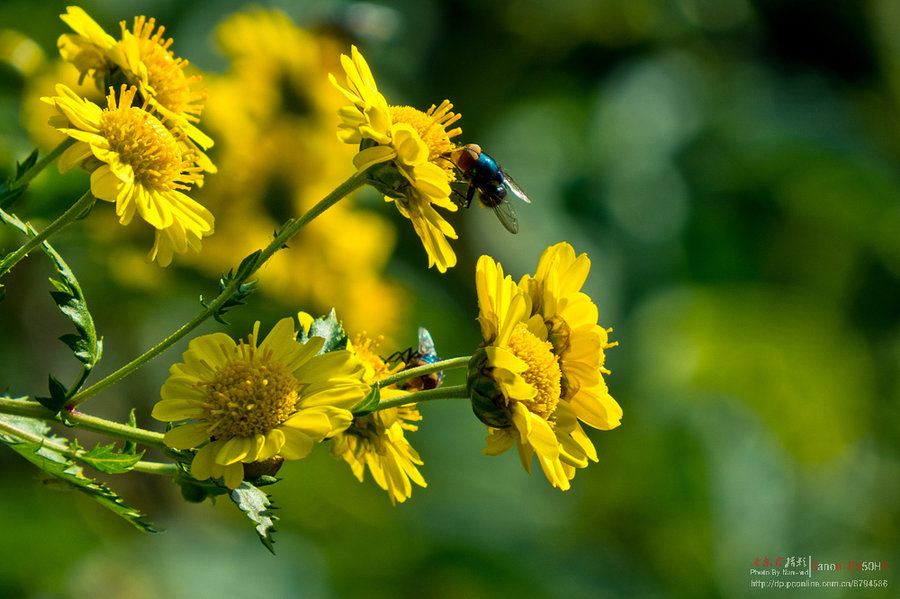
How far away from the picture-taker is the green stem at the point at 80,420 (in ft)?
4.38

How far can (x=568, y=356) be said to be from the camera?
5.16 feet

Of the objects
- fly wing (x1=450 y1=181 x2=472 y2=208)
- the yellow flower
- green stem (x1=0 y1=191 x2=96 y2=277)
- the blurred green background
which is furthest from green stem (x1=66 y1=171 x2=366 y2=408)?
the yellow flower

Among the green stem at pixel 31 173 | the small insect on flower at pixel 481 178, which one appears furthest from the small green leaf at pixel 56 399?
the small insect on flower at pixel 481 178

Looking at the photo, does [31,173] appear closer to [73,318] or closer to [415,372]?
[73,318]

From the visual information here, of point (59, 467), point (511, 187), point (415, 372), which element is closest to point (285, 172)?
point (511, 187)

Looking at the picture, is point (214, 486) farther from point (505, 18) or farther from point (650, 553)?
point (505, 18)

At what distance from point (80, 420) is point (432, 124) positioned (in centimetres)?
81

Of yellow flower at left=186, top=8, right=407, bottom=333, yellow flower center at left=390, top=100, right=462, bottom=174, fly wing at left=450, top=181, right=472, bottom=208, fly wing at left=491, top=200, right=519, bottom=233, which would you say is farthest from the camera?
yellow flower at left=186, top=8, right=407, bottom=333

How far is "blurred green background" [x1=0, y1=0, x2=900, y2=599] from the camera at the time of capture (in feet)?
11.6

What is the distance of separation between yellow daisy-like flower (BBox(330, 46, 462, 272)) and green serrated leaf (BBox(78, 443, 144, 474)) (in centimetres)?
54

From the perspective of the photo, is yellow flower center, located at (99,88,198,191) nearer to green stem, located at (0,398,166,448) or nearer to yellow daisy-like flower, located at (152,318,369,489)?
yellow daisy-like flower, located at (152,318,369,489)

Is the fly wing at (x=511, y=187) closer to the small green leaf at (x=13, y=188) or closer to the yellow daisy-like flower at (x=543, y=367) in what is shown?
the yellow daisy-like flower at (x=543, y=367)

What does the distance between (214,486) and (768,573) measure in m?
3.44

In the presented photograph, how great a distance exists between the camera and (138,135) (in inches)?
61.6
